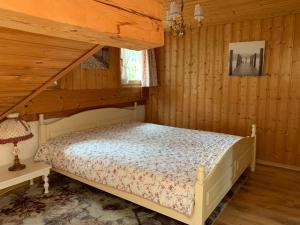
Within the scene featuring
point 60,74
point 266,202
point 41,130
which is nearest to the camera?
point 60,74

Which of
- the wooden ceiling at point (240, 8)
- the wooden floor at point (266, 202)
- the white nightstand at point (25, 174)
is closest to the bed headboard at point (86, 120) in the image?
the white nightstand at point (25, 174)

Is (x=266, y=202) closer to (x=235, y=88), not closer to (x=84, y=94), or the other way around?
(x=235, y=88)

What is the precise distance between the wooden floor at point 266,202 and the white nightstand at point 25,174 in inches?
82.0

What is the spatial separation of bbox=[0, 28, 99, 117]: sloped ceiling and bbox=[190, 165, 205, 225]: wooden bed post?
4.34ft

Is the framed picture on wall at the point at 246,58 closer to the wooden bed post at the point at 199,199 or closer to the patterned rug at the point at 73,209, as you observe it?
the patterned rug at the point at 73,209

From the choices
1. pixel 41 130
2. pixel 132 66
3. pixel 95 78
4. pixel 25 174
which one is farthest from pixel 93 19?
pixel 132 66

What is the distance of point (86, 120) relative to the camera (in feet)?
13.0

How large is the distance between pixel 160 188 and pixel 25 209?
1577mm

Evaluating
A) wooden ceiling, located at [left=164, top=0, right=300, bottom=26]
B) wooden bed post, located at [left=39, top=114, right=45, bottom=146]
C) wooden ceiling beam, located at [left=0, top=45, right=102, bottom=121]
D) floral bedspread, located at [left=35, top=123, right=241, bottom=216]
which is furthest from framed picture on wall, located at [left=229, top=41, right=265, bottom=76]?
wooden bed post, located at [left=39, top=114, right=45, bottom=146]

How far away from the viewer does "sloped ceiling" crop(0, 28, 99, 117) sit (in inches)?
60.0

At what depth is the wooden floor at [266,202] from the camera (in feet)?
8.09

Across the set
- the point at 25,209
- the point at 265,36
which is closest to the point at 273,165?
the point at 265,36

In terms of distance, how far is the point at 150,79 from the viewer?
16.0ft

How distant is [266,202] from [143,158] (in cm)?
157
